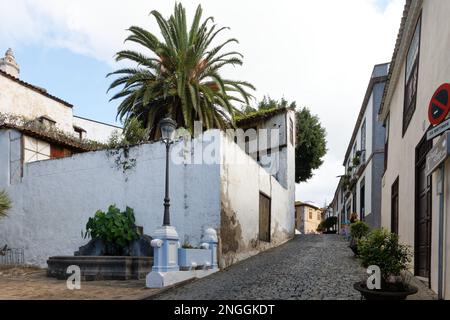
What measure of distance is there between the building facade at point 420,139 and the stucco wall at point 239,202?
418 centimetres

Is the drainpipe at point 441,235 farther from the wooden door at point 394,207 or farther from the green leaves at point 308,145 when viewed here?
the green leaves at point 308,145

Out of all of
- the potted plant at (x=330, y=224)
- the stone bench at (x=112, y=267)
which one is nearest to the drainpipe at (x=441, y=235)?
the stone bench at (x=112, y=267)

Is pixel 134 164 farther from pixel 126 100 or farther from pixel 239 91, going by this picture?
pixel 239 91

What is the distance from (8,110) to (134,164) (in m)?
10.4

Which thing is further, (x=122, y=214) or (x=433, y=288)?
(x=122, y=214)

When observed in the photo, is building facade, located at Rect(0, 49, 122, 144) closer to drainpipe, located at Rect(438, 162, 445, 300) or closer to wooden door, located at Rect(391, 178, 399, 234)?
wooden door, located at Rect(391, 178, 399, 234)

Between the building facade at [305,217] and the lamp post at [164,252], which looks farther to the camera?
the building facade at [305,217]

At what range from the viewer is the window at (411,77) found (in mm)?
8680

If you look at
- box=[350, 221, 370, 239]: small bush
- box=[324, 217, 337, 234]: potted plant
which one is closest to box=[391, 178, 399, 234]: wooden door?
box=[350, 221, 370, 239]: small bush

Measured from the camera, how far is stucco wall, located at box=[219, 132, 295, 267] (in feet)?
37.2

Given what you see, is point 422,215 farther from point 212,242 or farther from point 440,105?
point 212,242

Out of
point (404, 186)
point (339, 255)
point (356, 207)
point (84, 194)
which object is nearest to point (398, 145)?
point (404, 186)

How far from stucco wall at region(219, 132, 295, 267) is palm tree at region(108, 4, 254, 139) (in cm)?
300

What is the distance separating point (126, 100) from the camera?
53.6ft
